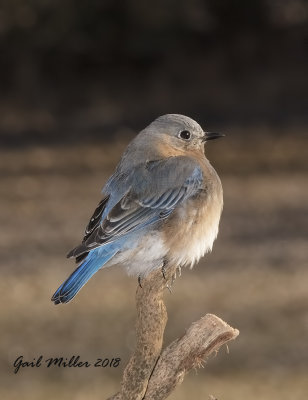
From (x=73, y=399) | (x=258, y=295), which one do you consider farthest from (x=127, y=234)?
(x=258, y=295)

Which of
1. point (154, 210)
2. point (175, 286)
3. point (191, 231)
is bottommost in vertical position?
point (175, 286)

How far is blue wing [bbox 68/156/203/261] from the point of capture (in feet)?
14.1

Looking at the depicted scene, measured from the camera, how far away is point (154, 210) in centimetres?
450

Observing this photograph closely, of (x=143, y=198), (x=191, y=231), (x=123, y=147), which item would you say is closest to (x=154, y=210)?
(x=143, y=198)

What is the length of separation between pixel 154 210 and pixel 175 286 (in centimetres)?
706

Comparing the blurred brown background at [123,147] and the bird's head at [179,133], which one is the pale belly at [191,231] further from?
the blurred brown background at [123,147]

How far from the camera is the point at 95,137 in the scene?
19922mm

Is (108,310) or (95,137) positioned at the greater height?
(108,310)

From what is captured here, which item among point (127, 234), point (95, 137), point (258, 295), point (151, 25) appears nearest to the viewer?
point (127, 234)

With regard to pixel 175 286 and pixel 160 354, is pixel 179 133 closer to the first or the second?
pixel 160 354

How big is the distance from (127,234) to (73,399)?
4423mm

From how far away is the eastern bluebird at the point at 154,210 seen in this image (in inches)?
171

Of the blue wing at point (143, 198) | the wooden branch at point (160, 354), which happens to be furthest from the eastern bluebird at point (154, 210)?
the wooden branch at point (160, 354)

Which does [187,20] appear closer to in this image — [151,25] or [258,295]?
[151,25]
